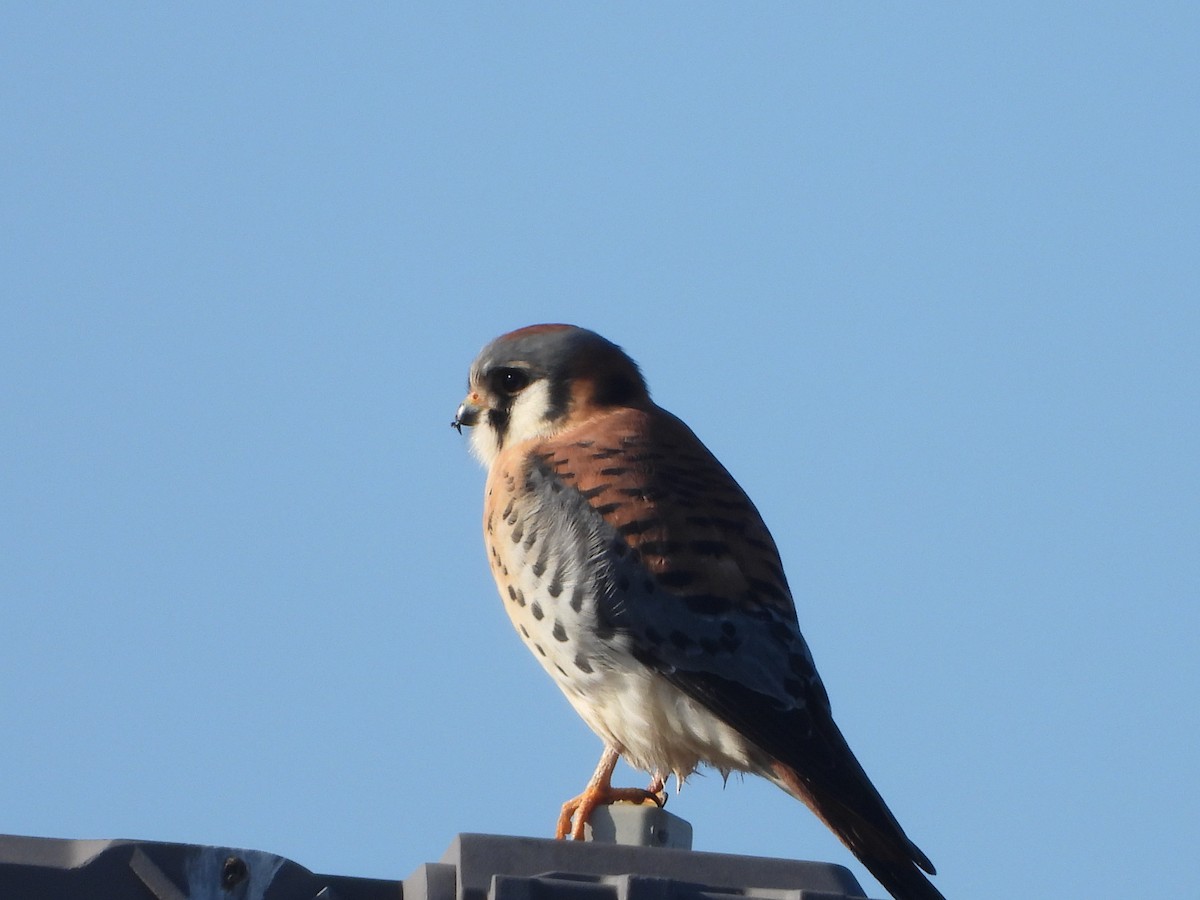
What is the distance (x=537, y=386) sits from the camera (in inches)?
204

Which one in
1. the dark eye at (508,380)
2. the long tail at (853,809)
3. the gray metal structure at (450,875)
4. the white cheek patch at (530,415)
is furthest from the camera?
the dark eye at (508,380)

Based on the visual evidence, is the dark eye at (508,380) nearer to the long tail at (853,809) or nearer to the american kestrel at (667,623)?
the american kestrel at (667,623)

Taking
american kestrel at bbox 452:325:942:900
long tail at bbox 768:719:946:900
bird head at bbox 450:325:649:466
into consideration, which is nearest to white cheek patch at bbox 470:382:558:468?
bird head at bbox 450:325:649:466

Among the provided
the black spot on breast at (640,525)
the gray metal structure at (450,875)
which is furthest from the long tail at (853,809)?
the gray metal structure at (450,875)

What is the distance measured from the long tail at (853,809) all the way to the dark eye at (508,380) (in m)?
1.49

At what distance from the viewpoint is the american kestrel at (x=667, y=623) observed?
413 centimetres

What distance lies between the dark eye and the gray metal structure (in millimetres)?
2719

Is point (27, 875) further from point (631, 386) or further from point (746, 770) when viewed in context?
point (631, 386)

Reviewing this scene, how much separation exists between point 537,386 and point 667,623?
1135 millimetres

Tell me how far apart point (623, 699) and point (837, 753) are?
0.54 m

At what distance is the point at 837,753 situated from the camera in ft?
13.6

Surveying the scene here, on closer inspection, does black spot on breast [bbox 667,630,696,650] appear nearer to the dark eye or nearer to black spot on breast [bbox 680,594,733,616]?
black spot on breast [bbox 680,594,733,616]

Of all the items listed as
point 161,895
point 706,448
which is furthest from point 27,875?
point 706,448

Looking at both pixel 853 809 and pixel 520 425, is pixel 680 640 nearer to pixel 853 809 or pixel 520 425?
pixel 853 809
